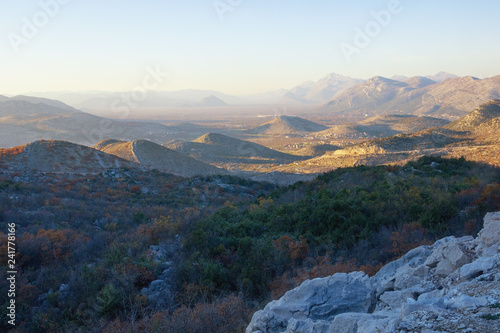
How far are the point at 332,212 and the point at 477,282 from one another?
5.78 metres

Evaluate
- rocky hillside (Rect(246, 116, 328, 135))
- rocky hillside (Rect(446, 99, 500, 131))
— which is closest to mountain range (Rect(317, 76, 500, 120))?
rocky hillside (Rect(246, 116, 328, 135))

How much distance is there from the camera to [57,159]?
30.1m

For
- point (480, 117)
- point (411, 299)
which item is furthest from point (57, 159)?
point (480, 117)

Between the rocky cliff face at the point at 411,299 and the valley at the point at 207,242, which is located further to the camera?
the valley at the point at 207,242

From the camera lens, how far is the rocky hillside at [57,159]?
27266 mm

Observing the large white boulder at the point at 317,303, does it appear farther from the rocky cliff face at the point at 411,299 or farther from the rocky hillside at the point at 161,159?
the rocky hillside at the point at 161,159

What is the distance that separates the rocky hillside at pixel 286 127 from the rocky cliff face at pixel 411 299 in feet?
361

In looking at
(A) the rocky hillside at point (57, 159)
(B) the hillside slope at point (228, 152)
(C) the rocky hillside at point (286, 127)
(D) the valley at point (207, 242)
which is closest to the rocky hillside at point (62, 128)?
(B) the hillside slope at point (228, 152)

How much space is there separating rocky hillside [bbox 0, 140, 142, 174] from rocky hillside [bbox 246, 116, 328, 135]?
86013mm

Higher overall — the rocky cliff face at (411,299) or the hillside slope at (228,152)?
the rocky cliff face at (411,299)

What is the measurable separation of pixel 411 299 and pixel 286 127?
11653 centimetres

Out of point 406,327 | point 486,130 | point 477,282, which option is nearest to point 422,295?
point 477,282

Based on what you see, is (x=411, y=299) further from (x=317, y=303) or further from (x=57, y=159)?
(x=57, y=159)

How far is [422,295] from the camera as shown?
3.34 metres
